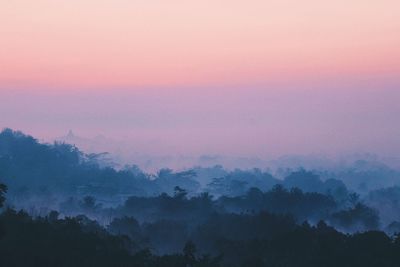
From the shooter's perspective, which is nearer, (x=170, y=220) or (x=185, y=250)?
Result: (x=185, y=250)

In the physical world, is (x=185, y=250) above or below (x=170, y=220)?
above

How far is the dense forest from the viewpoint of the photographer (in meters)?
26.5

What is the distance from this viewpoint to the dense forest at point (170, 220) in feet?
86.9

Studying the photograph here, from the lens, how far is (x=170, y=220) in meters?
59.1

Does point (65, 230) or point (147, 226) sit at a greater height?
point (65, 230)

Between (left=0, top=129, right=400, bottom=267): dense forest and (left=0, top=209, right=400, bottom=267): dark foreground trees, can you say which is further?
(left=0, top=129, right=400, bottom=267): dense forest

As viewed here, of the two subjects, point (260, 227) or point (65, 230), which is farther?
point (260, 227)

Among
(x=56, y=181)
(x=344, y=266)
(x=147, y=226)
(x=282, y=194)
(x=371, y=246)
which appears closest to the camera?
→ (x=344, y=266)

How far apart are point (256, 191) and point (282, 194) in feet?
21.8

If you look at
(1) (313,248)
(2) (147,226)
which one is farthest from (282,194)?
(1) (313,248)

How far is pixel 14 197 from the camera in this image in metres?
102

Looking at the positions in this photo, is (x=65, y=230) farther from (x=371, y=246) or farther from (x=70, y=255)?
(x=371, y=246)

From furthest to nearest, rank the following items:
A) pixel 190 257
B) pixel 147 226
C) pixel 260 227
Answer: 1. pixel 147 226
2. pixel 260 227
3. pixel 190 257

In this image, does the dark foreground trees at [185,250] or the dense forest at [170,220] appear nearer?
the dark foreground trees at [185,250]
